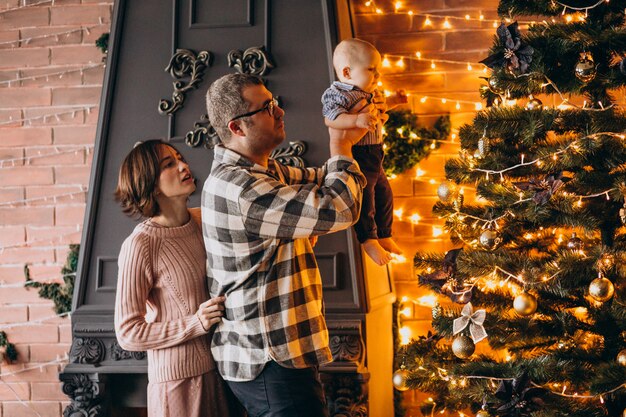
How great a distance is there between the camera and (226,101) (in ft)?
7.14

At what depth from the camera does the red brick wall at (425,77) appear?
3.55 m

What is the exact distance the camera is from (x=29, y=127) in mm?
3857

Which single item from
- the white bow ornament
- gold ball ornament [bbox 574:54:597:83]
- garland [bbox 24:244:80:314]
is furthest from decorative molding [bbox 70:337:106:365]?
gold ball ornament [bbox 574:54:597:83]

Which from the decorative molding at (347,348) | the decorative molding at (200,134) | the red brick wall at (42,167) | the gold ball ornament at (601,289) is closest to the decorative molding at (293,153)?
the decorative molding at (200,134)

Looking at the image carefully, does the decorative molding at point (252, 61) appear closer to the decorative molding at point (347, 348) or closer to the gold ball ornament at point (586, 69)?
the decorative molding at point (347, 348)

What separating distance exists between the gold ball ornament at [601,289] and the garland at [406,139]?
1.47 m

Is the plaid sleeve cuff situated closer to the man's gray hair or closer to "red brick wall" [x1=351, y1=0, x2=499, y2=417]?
the man's gray hair

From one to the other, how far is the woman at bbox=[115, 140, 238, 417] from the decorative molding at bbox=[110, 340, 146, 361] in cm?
82

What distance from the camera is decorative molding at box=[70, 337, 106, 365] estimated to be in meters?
3.20

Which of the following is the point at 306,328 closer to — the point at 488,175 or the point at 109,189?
the point at 488,175

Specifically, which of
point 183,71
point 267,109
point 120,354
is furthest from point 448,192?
point 120,354

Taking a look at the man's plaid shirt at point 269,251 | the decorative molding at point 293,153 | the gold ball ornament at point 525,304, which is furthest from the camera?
the decorative molding at point 293,153

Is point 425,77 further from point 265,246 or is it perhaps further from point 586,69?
point 265,246

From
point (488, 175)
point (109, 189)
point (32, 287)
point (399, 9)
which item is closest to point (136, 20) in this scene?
point (109, 189)
